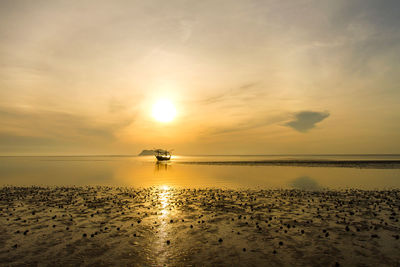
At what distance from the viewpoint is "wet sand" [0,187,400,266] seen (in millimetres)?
12035

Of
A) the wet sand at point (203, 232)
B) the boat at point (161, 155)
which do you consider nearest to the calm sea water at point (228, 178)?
the wet sand at point (203, 232)

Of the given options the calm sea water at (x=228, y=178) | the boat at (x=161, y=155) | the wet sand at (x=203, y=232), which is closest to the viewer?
the wet sand at (x=203, y=232)

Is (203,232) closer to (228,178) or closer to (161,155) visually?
(228,178)

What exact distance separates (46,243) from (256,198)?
21.8 metres

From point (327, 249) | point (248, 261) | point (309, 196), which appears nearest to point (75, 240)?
point (248, 261)

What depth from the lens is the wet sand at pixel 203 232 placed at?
1204 centimetres

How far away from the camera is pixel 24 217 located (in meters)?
20.0

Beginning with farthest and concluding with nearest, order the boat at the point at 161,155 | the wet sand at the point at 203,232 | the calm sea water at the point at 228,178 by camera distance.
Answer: the boat at the point at 161,155 < the calm sea water at the point at 228,178 < the wet sand at the point at 203,232

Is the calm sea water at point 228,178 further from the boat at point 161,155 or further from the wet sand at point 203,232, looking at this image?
the boat at point 161,155

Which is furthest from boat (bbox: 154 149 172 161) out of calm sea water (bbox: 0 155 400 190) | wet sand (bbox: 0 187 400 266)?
wet sand (bbox: 0 187 400 266)

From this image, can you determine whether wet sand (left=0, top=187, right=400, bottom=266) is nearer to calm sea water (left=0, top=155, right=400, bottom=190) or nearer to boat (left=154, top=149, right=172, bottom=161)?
calm sea water (left=0, top=155, right=400, bottom=190)

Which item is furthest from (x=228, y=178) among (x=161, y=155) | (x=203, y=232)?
(x=161, y=155)

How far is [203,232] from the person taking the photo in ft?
53.1

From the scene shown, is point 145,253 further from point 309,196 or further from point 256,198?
point 309,196
